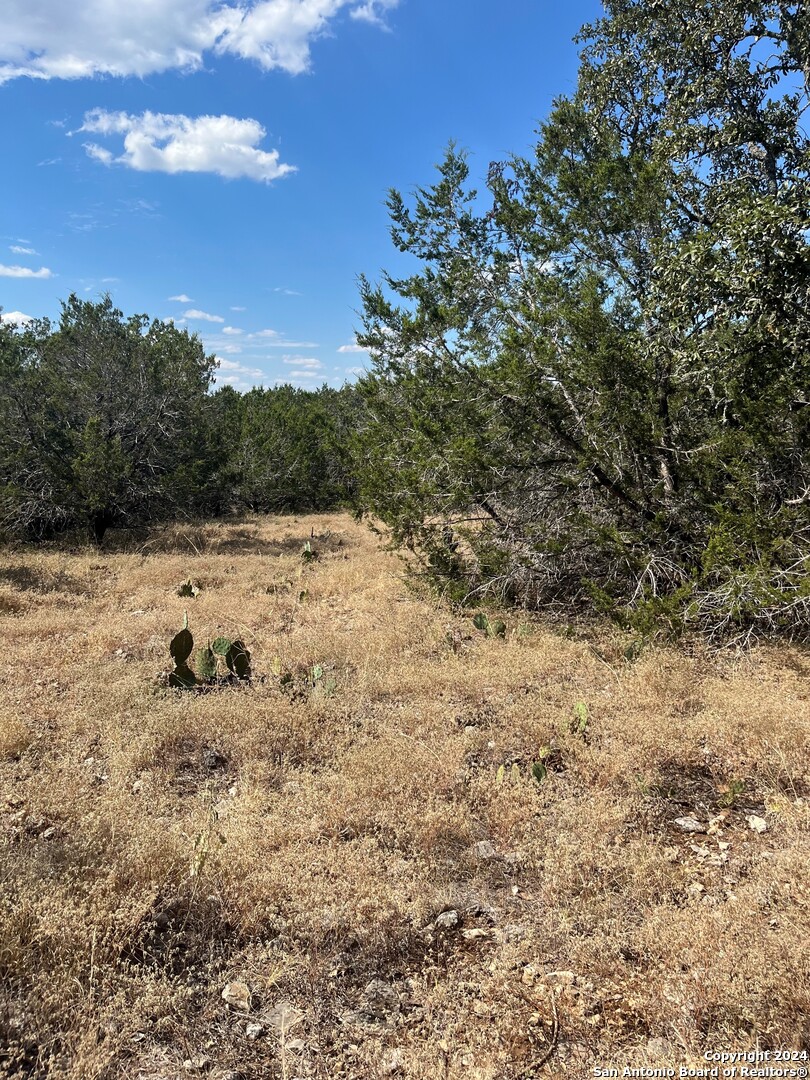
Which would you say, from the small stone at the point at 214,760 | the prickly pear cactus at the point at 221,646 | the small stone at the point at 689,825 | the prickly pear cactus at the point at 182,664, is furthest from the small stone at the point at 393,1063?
the prickly pear cactus at the point at 221,646

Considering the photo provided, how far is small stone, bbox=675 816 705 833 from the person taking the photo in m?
3.41

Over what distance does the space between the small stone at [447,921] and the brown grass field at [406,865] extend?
0.03 ft

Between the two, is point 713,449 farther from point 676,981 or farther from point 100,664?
point 100,664

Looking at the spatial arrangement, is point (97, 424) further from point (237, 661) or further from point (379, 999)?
point (379, 999)

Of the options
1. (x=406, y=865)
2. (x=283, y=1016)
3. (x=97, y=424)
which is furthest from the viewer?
(x=97, y=424)

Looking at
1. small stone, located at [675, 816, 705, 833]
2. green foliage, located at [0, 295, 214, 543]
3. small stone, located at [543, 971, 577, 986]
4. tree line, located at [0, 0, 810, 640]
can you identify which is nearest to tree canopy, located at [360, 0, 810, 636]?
tree line, located at [0, 0, 810, 640]

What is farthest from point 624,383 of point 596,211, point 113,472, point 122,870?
point 113,472

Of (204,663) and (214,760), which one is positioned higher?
(204,663)

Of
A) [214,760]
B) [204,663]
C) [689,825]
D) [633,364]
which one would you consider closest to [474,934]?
[689,825]

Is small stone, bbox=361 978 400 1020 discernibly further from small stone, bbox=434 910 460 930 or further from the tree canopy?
the tree canopy

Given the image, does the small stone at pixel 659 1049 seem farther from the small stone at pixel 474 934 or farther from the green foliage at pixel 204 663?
the green foliage at pixel 204 663

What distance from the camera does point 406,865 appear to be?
3.10m

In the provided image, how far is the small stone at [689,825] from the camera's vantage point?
134 inches

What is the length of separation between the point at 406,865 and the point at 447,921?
362 mm
